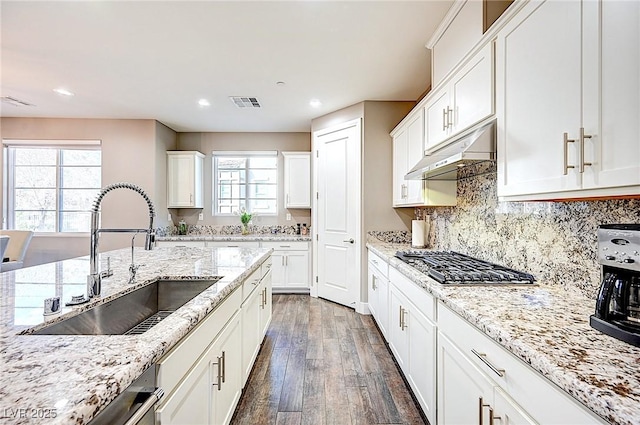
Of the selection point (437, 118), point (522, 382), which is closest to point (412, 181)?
point (437, 118)

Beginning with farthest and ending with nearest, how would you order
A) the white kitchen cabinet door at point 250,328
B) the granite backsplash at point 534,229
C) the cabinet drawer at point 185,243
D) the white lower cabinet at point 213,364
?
the cabinet drawer at point 185,243 → the white kitchen cabinet door at point 250,328 → the granite backsplash at point 534,229 → the white lower cabinet at point 213,364

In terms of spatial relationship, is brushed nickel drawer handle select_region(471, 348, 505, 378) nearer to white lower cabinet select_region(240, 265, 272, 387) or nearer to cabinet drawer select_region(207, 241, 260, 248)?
white lower cabinet select_region(240, 265, 272, 387)

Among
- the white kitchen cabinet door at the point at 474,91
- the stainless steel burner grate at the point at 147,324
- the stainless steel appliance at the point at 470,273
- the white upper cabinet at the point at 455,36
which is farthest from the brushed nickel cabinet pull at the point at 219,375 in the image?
the white upper cabinet at the point at 455,36

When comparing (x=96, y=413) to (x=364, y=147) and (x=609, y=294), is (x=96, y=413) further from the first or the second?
(x=364, y=147)

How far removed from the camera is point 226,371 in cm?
161

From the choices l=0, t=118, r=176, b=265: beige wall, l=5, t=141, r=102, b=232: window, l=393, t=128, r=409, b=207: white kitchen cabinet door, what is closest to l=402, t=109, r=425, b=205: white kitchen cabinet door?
l=393, t=128, r=409, b=207: white kitchen cabinet door

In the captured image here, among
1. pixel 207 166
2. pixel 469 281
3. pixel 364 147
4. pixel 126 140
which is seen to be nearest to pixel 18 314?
pixel 469 281

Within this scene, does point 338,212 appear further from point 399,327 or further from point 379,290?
point 399,327

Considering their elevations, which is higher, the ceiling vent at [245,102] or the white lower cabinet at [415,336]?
the ceiling vent at [245,102]

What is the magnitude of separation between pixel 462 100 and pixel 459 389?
163 centimetres

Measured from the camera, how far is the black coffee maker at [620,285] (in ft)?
2.97

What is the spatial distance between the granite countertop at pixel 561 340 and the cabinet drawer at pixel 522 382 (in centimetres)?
4

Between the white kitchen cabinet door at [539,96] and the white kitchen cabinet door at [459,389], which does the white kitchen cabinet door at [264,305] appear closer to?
the white kitchen cabinet door at [459,389]

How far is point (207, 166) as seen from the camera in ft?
18.2
